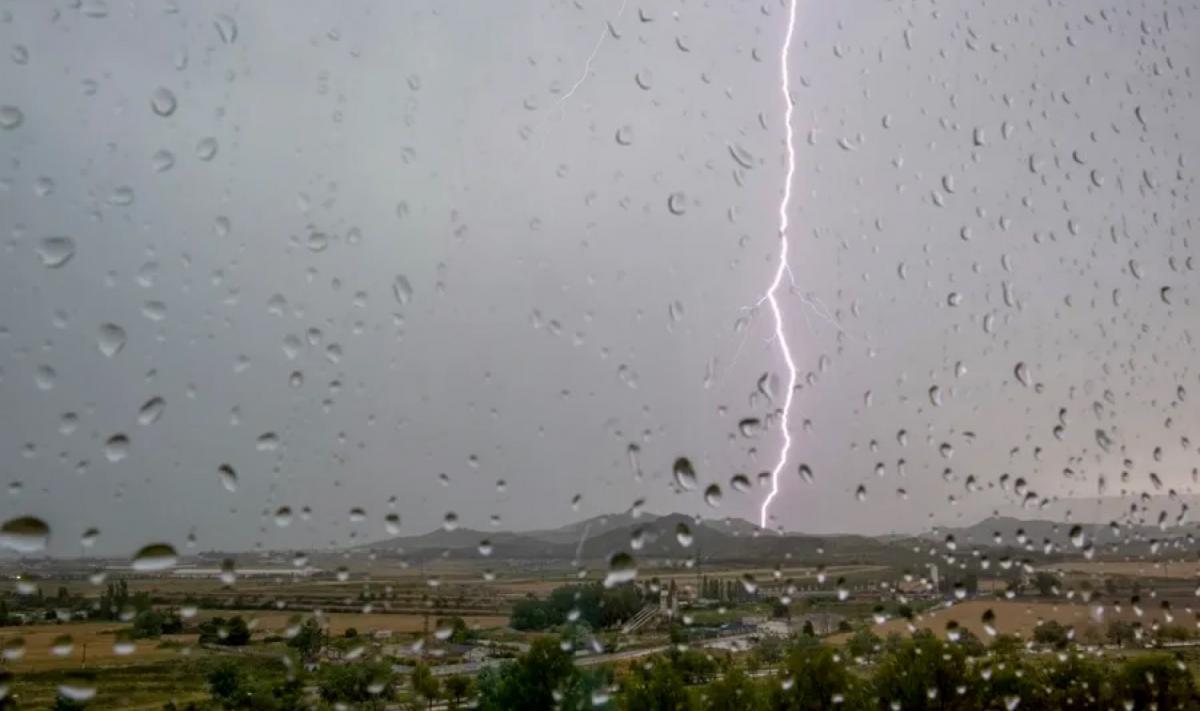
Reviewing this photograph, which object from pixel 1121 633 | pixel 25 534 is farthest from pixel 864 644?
pixel 25 534

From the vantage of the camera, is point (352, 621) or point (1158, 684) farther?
point (1158, 684)

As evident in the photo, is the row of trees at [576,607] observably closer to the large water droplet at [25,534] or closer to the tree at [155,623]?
the tree at [155,623]

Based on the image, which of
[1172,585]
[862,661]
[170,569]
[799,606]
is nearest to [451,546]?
[170,569]

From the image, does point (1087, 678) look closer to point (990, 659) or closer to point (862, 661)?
point (990, 659)

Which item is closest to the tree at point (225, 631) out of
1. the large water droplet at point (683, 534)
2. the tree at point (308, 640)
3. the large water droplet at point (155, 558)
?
the tree at point (308, 640)

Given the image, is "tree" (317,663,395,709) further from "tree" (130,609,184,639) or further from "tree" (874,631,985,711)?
"tree" (874,631,985,711)

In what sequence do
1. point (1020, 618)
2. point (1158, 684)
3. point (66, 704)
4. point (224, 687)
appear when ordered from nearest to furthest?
point (66, 704), point (224, 687), point (1020, 618), point (1158, 684)

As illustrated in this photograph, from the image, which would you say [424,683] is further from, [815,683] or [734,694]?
[815,683]
